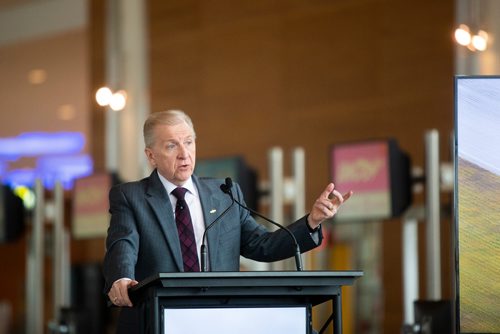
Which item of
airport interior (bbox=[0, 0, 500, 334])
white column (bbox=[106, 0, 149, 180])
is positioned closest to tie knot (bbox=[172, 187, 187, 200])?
airport interior (bbox=[0, 0, 500, 334])

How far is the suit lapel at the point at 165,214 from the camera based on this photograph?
3.33 meters

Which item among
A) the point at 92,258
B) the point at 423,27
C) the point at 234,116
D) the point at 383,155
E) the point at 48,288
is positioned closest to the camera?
the point at 383,155

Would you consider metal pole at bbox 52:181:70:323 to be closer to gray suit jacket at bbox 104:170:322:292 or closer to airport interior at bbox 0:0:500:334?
airport interior at bbox 0:0:500:334

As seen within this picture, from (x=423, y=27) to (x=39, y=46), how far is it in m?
5.43

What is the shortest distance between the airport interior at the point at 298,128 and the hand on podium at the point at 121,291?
2.91 metres

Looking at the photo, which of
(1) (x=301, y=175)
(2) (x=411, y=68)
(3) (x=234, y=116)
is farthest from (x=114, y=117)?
(1) (x=301, y=175)

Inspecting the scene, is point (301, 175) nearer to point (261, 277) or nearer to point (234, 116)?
point (234, 116)

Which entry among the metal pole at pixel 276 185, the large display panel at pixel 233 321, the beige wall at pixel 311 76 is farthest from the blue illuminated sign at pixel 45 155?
the large display panel at pixel 233 321

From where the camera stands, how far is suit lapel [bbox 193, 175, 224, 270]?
3332 millimetres

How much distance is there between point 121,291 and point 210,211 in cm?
43

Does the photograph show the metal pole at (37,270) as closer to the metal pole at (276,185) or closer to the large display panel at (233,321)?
the metal pole at (276,185)

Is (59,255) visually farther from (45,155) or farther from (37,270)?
(45,155)

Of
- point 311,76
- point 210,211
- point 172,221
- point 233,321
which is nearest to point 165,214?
point 172,221

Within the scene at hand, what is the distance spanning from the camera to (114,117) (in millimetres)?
10164
